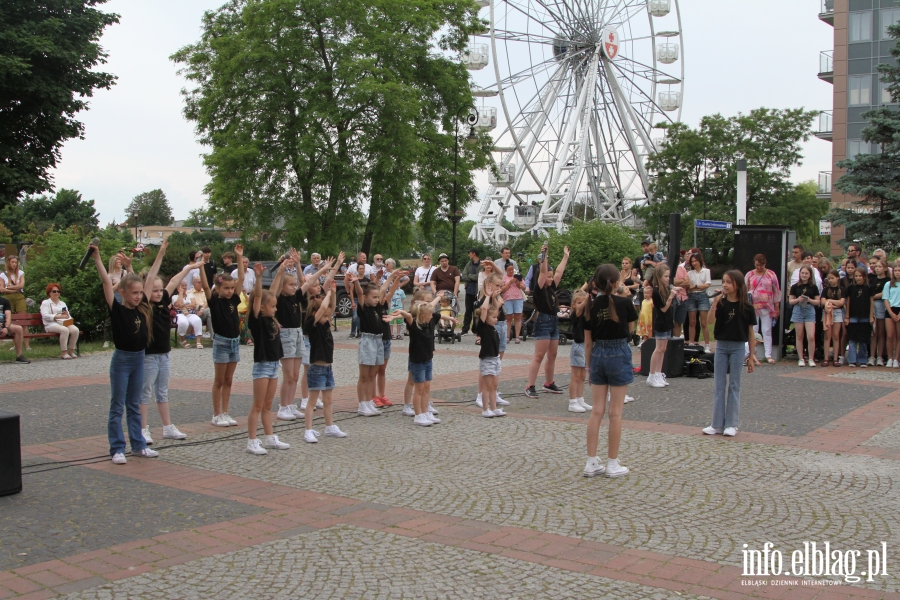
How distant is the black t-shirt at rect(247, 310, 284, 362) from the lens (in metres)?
7.70

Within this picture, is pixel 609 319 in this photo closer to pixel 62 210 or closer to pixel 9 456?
pixel 9 456

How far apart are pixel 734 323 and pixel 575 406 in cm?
225

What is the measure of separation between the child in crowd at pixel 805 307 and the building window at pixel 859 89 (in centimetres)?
4400

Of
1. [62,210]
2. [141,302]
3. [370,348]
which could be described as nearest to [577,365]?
[370,348]

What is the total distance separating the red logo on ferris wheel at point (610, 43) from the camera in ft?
136

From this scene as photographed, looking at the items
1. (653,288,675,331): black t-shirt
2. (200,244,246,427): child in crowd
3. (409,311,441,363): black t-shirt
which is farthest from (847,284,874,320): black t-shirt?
(200,244,246,427): child in crowd

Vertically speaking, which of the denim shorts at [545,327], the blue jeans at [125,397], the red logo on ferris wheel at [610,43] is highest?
the red logo on ferris wheel at [610,43]

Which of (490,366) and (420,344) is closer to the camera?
(420,344)

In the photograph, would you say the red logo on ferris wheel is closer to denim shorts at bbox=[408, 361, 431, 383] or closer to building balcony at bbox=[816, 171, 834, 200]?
building balcony at bbox=[816, 171, 834, 200]

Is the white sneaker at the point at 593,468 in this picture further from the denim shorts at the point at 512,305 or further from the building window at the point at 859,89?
the building window at the point at 859,89

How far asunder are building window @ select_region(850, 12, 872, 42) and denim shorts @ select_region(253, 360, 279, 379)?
5495 cm

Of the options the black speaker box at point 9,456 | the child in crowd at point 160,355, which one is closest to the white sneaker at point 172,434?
the child in crowd at point 160,355

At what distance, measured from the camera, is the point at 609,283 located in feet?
22.7

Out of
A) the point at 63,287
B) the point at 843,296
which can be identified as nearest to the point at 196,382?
the point at 63,287
